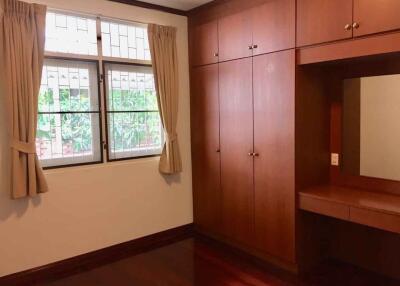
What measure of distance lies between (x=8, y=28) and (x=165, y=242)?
8.11 feet

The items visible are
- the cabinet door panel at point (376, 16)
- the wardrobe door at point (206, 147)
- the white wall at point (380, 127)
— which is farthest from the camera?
the wardrobe door at point (206, 147)

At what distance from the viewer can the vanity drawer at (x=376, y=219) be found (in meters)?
2.21

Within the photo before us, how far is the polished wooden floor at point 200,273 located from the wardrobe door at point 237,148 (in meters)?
0.32

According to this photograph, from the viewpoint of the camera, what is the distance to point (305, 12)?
2.59 metres

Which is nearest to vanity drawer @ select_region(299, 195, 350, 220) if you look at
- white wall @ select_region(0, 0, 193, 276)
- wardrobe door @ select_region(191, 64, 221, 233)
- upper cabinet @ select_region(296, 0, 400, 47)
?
wardrobe door @ select_region(191, 64, 221, 233)

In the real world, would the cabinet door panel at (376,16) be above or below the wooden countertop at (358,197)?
above

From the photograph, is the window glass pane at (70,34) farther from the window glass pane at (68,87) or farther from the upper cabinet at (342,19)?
the upper cabinet at (342,19)

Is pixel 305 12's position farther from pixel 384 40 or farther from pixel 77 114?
pixel 77 114

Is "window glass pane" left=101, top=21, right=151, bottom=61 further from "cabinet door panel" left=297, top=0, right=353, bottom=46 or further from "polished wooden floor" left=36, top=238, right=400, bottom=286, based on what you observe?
"polished wooden floor" left=36, top=238, right=400, bottom=286

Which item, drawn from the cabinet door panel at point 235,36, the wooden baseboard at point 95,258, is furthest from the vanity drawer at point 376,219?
the wooden baseboard at point 95,258

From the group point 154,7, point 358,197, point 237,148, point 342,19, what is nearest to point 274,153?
point 237,148

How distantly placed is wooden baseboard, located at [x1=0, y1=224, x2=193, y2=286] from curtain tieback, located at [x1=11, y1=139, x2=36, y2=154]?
3.36ft

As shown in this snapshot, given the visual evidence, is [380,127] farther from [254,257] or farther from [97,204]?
[97,204]

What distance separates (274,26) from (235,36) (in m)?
0.45
